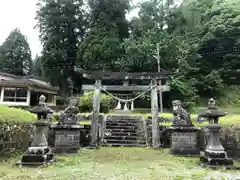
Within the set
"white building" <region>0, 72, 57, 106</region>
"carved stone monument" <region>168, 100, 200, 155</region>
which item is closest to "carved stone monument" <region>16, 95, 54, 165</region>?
"carved stone monument" <region>168, 100, 200, 155</region>

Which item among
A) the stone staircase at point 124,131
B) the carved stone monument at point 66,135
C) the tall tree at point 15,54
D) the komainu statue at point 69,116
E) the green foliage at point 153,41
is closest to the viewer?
the carved stone monument at point 66,135

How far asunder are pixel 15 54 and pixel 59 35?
14035 mm

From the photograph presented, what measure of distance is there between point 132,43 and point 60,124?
14.6m

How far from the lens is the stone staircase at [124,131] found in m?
9.68

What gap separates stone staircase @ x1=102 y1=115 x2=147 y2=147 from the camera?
Answer: 31.8 feet

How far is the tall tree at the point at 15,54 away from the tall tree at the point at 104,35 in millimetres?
16275

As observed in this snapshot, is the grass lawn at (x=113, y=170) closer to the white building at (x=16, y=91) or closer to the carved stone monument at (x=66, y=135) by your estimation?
the carved stone monument at (x=66, y=135)

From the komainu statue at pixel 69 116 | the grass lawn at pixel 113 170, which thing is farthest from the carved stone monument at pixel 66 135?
the grass lawn at pixel 113 170

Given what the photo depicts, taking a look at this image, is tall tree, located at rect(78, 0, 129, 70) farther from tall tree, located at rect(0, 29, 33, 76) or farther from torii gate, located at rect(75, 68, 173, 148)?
tall tree, located at rect(0, 29, 33, 76)

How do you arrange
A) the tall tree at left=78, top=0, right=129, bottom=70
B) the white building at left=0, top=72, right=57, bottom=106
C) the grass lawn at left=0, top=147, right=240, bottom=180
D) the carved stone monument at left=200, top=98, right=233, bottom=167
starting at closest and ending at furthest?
the grass lawn at left=0, top=147, right=240, bottom=180 → the carved stone monument at left=200, top=98, right=233, bottom=167 → the tall tree at left=78, top=0, right=129, bottom=70 → the white building at left=0, top=72, right=57, bottom=106

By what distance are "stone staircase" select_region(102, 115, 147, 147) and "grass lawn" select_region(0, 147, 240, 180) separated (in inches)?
107

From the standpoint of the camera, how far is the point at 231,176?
488cm

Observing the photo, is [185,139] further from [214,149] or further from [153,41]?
[153,41]

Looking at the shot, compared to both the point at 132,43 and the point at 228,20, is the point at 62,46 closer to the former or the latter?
the point at 132,43
